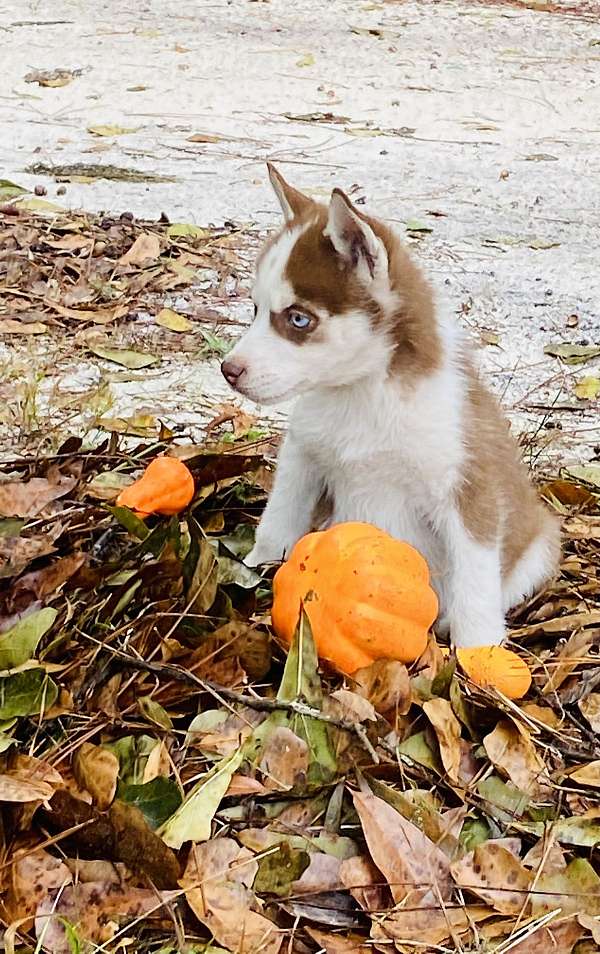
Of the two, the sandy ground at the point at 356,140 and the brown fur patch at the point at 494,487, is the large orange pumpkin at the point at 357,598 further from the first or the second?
the sandy ground at the point at 356,140

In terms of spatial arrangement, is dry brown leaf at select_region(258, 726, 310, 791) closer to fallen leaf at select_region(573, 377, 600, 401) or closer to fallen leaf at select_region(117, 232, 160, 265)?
fallen leaf at select_region(573, 377, 600, 401)

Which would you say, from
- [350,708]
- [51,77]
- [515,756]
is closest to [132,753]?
[350,708]

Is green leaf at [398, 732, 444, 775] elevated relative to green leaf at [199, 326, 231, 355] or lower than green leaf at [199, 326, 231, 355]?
elevated

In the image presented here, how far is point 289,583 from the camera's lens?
259cm

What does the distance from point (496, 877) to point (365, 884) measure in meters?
0.26

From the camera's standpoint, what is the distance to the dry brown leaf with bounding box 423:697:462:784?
94.6 inches

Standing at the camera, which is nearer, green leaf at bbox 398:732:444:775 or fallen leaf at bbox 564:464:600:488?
green leaf at bbox 398:732:444:775

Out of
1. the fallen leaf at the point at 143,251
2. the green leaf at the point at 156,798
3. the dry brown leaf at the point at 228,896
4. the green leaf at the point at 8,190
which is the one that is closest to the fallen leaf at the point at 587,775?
the dry brown leaf at the point at 228,896

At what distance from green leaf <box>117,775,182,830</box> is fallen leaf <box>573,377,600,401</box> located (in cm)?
279

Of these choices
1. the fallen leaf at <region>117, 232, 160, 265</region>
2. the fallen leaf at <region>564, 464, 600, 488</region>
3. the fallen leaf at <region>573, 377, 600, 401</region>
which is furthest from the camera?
the fallen leaf at <region>117, 232, 160, 265</region>

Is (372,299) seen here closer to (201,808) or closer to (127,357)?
(201,808)

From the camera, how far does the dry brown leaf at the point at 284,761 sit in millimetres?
2244

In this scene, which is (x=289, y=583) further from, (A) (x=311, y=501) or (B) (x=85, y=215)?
(B) (x=85, y=215)

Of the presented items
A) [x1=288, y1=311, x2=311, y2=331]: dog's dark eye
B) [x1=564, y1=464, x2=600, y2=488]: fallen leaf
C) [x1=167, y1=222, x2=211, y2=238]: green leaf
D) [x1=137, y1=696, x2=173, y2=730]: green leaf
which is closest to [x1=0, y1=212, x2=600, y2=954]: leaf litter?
[x1=137, y1=696, x2=173, y2=730]: green leaf
